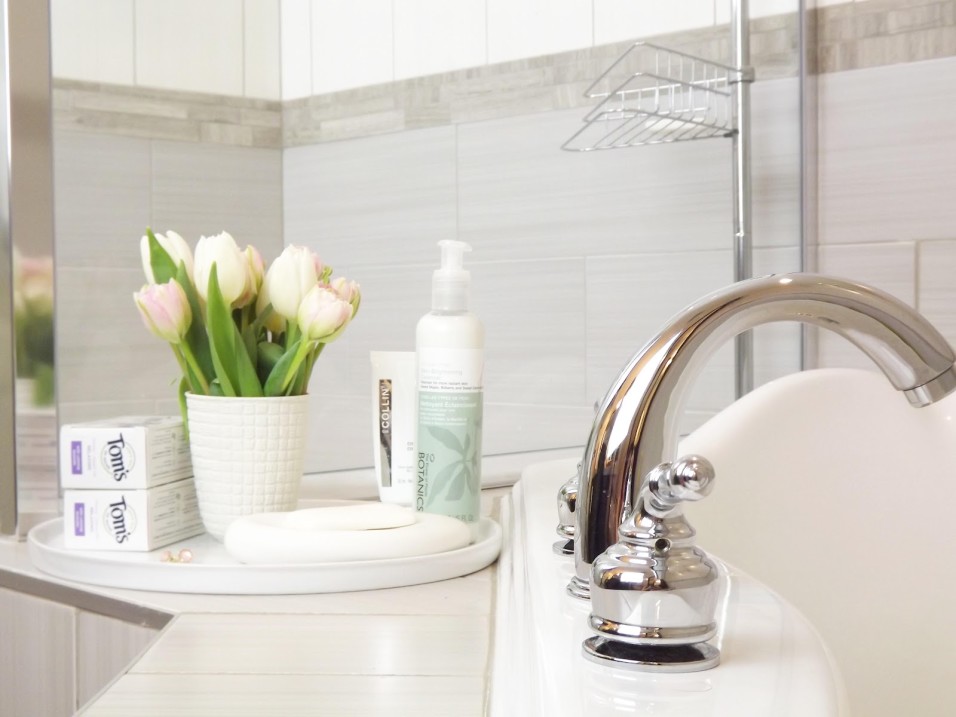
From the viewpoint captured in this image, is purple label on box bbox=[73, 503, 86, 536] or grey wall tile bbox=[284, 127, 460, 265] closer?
purple label on box bbox=[73, 503, 86, 536]

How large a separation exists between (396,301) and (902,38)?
2.46 feet

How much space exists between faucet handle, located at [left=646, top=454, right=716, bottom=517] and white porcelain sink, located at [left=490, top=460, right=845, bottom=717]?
0.07 m

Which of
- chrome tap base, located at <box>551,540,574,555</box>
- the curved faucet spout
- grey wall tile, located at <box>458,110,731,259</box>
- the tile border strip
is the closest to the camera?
the curved faucet spout

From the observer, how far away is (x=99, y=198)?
110 centimetres

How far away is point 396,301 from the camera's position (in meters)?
1.46

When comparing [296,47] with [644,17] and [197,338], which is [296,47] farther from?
[197,338]

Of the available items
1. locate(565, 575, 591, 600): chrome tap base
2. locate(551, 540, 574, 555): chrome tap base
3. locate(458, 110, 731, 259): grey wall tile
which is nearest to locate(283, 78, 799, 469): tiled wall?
locate(458, 110, 731, 259): grey wall tile

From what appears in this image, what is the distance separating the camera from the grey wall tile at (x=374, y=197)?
149 cm

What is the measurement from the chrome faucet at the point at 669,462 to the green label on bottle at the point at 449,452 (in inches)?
8.6

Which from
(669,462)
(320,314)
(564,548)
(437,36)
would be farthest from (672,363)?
(437,36)

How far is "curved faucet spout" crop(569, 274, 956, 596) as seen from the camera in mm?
479

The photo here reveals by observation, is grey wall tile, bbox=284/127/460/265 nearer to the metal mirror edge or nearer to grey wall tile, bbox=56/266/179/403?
grey wall tile, bbox=56/266/179/403

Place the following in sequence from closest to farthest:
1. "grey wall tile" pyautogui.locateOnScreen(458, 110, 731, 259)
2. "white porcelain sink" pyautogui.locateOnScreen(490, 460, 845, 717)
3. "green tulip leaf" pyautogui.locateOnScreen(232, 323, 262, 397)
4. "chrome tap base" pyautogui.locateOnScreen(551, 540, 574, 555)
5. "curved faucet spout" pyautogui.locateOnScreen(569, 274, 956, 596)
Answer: "white porcelain sink" pyautogui.locateOnScreen(490, 460, 845, 717) < "curved faucet spout" pyautogui.locateOnScreen(569, 274, 956, 596) < "chrome tap base" pyautogui.locateOnScreen(551, 540, 574, 555) < "green tulip leaf" pyautogui.locateOnScreen(232, 323, 262, 397) < "grey wall tile" pyautogui.locateOnScreen(458, 110, 731, 259)

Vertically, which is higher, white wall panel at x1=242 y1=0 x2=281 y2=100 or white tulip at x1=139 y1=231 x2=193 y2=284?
white wall panel at x1=242 y1=0 x2=281 y2=100
